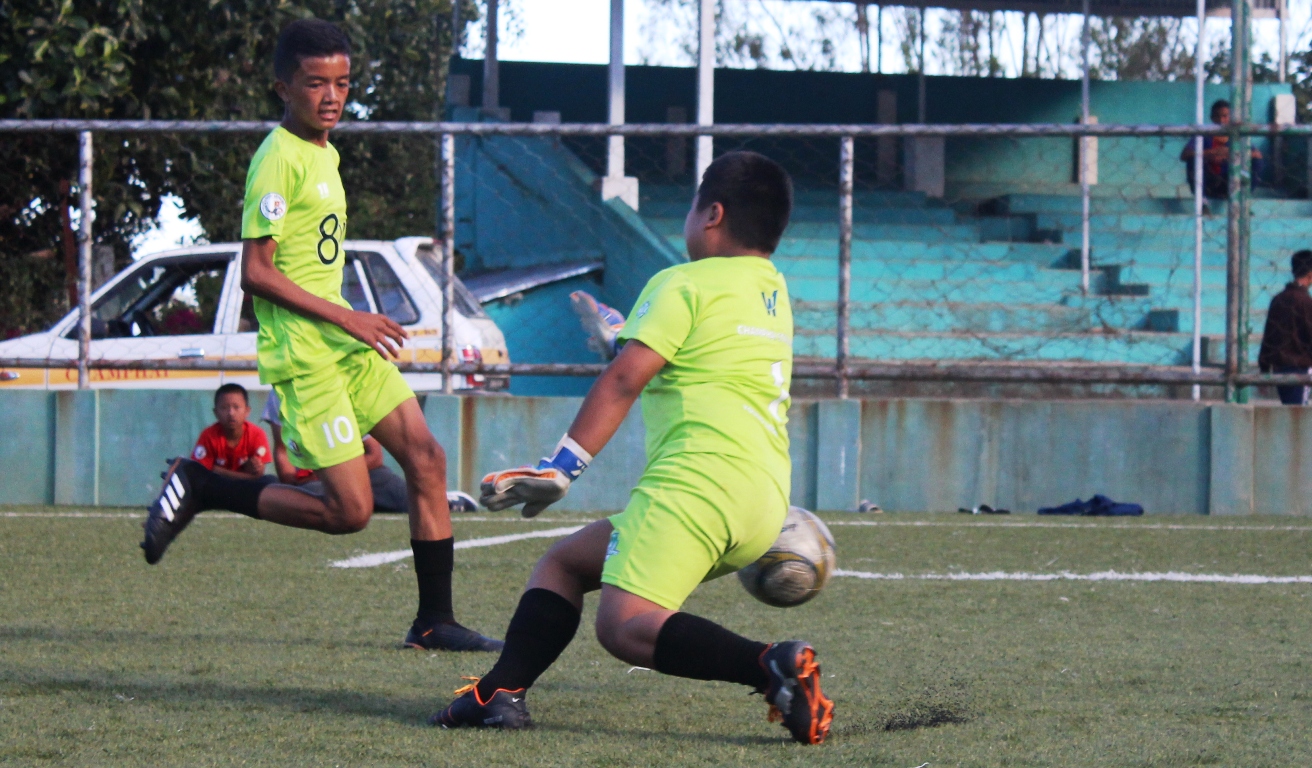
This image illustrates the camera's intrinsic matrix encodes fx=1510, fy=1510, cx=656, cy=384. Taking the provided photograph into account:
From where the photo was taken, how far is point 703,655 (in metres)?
3.02

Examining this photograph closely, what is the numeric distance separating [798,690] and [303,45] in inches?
89.0

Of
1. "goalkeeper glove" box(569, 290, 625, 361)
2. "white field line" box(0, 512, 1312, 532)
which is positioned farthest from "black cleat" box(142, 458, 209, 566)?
"white field line" box(0, 512, 1312, 532)

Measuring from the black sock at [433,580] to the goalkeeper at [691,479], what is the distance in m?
1.08

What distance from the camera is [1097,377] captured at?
8.25m

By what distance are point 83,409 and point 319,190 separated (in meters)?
5.05

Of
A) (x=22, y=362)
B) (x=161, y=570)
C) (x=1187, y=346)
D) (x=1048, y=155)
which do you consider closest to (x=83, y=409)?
(x=22, y=362)

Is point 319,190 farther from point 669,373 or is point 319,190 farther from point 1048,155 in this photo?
point 1048,155

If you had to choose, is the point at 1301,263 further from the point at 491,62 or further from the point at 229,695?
the point at 491,62

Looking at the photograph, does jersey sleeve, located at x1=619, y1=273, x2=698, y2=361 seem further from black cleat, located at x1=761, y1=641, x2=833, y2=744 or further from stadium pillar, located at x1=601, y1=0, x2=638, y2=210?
stadium pillar, located at x1=601, y1=0, x2=638, y2=210

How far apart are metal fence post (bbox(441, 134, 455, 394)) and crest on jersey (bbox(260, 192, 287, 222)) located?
168 inches

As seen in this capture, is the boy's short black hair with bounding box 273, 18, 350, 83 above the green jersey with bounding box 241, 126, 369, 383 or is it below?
above

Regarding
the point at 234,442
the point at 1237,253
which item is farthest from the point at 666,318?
the point at 1237,253

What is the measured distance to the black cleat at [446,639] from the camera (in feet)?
13.9

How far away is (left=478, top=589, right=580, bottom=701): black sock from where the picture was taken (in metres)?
3.19
